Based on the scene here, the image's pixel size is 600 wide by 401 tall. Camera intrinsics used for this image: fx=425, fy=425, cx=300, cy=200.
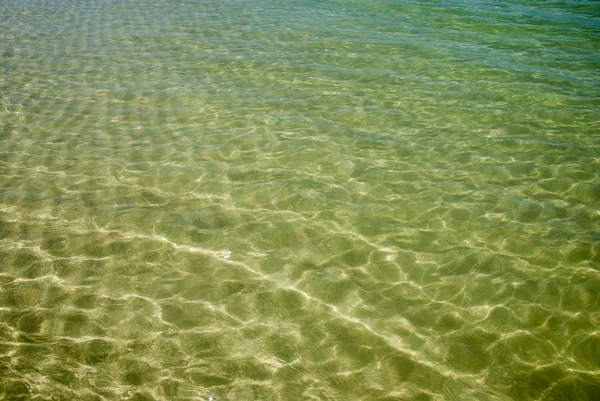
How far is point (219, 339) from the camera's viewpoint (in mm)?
4777

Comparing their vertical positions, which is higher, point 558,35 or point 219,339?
point 558,35

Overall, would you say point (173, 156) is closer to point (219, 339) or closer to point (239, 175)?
point (239, 175)

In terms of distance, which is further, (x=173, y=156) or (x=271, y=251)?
(x=173, y=156)

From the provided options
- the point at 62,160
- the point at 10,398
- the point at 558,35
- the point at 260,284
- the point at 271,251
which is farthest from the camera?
the point at 558,35

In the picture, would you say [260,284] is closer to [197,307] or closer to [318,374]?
[197,307]

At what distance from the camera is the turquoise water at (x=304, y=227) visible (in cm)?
446

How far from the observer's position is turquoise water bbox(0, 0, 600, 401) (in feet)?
14.6

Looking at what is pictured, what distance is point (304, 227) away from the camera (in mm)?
6426

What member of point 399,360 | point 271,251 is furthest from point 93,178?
point 399,360

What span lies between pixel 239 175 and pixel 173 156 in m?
1.57

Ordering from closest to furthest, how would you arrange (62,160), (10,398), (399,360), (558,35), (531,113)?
1. (10,398)
2. (399,360)
3. (62,160)
4. (531,113)
5. (558,35)

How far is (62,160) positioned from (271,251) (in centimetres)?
492

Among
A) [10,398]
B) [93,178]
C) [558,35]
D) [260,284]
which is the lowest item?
[10,398]

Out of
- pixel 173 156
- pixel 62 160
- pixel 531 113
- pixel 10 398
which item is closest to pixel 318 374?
pixel 10 398
